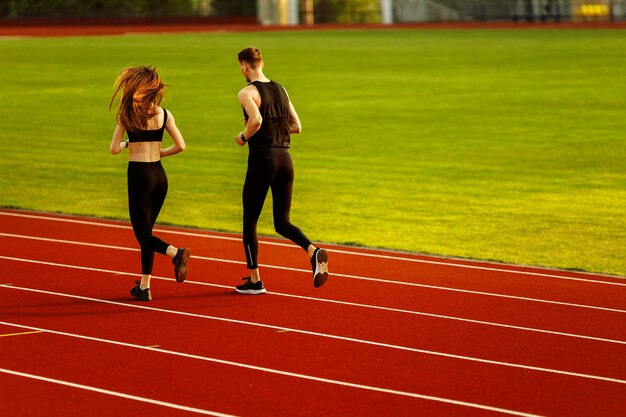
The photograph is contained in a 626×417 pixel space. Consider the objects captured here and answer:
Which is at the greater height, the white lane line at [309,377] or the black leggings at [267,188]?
the black leggings at [267,188]

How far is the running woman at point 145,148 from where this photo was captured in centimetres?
1115

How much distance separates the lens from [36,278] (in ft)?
41.3

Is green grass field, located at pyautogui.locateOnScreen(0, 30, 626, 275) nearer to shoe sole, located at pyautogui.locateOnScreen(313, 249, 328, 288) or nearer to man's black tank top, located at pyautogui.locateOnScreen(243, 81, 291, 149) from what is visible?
shoe sole, located at pyautogui.locateOnScreen(313, 249, 328, 288)

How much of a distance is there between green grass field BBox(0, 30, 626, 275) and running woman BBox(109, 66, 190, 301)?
13.4 feet

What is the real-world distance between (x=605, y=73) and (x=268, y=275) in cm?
2789

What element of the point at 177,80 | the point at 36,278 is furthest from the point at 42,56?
the point at 36,278

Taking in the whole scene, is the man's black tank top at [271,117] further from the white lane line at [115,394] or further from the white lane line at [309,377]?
the white lane line at [115,394]

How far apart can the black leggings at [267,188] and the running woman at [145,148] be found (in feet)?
2.11

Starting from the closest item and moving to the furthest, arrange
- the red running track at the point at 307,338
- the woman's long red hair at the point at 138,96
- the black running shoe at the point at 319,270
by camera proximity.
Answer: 1. the red running track at the point at 307,338
2. the woman's long red hair at the point at 138,96
3. the black running shoe at the point at 319,270

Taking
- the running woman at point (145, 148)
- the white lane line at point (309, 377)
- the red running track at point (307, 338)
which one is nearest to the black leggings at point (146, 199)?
the running woman at point (145, 148)

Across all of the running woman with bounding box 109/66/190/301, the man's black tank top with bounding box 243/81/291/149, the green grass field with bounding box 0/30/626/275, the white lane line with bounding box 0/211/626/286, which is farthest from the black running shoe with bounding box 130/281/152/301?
the green grass field with bounding box 0/30/626/275

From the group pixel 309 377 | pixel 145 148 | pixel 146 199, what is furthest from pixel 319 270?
pixel 309 377

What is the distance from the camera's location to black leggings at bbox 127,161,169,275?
37.1 feet

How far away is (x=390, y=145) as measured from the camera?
25812 millimetres
